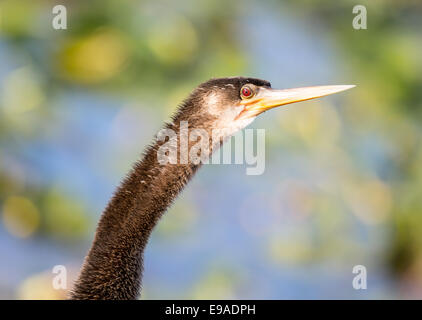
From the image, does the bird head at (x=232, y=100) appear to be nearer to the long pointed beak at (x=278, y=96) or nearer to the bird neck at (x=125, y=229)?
the long pointed beak at (x=278, y=96)

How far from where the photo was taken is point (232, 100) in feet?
15.0

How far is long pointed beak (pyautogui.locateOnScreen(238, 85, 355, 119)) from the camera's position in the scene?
4.66 metres

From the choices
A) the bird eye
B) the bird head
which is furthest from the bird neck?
the bird eye

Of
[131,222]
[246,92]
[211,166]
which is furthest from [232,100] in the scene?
[211,166]

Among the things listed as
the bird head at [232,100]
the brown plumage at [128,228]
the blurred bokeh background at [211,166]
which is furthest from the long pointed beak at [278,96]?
the blurred bokeh background at [211,166]

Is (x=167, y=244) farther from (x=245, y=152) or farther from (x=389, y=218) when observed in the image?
(x=389, y=218)

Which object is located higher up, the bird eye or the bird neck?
the bird eye

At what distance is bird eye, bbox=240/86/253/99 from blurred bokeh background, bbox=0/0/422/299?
2.93 meters

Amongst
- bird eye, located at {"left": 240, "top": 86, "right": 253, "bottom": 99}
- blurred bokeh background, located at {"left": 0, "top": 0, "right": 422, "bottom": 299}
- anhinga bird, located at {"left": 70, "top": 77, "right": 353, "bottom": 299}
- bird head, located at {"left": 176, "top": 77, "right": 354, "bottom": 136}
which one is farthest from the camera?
blurred bokeh background, located at {"left": 0, "top": 0, "right": 422, "bottom": 299}

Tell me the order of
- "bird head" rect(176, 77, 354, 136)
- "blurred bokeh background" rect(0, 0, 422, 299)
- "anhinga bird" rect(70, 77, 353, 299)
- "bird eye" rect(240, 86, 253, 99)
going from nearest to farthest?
"anhinga bird" rect(70, 77, 353, 299) → "bird head" rect(176, 77, 354, 136) → "bird eye" rect(240, 86, 253, 99) → "blurred bokeh background" rect(0, 0, 422, 299)

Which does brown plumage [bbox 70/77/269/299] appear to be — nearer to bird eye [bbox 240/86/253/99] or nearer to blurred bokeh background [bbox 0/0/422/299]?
bird eye [bbox 240/86/253/99]

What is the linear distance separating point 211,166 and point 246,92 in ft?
11.6

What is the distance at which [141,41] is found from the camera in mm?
8680

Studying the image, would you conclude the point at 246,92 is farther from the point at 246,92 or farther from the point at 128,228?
the point at 128,228
